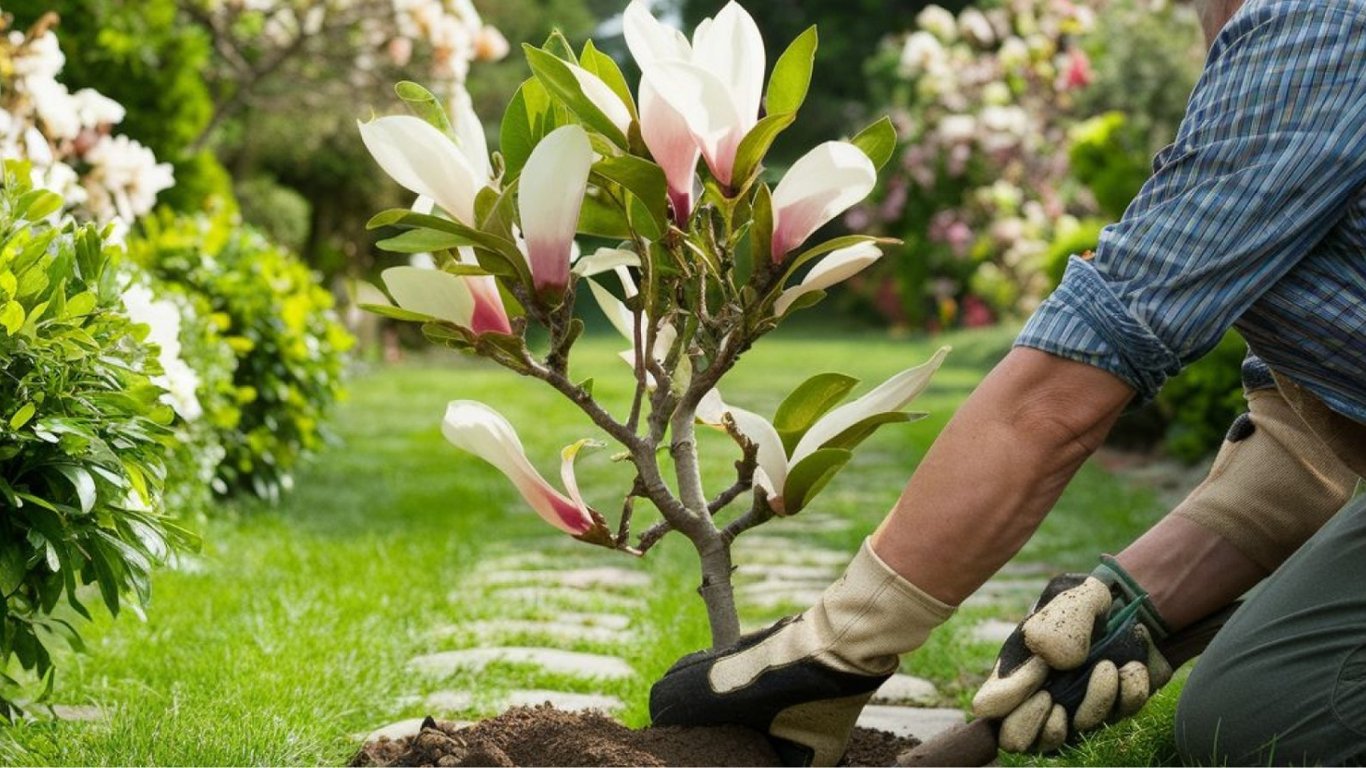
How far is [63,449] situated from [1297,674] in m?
1.60

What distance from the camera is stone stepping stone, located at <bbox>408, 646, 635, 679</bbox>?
9.55 ft

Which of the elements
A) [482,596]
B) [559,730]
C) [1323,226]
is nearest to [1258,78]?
[1323,226]

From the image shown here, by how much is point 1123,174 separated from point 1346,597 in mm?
7728

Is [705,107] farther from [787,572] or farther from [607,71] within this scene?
[787,572]

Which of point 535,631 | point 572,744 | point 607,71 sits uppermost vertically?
point 607,71

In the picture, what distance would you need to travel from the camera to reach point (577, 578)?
4.19 meters

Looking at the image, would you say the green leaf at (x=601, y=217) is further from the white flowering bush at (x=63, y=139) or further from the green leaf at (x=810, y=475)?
the white flowering bush at (x=63, y=139)

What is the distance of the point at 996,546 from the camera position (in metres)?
1.70

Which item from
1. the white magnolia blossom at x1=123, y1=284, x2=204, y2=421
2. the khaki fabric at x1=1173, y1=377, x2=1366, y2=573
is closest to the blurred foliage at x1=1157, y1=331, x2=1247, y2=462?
the khaki fabric at x1=1173, y1=377, x2=1366, y2=573

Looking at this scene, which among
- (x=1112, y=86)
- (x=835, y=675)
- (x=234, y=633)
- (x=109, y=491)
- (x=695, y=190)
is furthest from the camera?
(x=1112, y=86)

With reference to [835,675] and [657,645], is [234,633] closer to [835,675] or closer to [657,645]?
[657,645]

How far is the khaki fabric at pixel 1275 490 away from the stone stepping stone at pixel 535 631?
4.83ft

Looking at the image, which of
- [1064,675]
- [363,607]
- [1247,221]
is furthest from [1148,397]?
[363,607]

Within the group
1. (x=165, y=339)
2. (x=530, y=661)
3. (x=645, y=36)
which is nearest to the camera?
(x=645, y=36)
